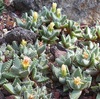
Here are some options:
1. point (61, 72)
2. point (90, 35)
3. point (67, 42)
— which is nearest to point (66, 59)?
point (61, 72)

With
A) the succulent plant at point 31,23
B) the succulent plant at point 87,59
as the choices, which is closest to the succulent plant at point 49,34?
the succulent plant at point 31,23

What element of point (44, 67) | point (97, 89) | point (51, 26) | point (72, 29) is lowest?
point (97, 89)

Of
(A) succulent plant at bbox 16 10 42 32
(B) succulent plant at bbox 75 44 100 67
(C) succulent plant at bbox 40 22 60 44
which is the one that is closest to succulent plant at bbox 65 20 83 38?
(C) succulent plant at bbox 40 22 60 44

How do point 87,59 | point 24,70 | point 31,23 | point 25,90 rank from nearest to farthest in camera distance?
point 25,90 < point 24,70 < point 87,59 < point 31,23

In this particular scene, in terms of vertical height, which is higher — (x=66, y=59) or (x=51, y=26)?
(x=51, y=26)

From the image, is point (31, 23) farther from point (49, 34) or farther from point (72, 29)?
point (72, 29)

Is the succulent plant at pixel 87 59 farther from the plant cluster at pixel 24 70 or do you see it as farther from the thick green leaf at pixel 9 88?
the thick green leaf at pixel 9 88

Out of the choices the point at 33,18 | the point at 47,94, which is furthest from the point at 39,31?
the point at 47,94

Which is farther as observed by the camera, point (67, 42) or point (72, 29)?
point (72, 29)

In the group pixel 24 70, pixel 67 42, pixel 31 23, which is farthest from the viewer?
pixel 31 23
